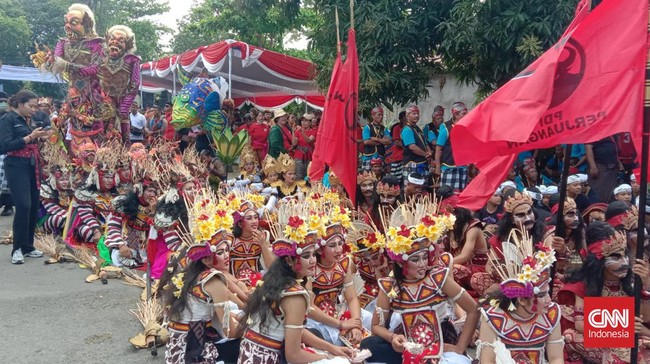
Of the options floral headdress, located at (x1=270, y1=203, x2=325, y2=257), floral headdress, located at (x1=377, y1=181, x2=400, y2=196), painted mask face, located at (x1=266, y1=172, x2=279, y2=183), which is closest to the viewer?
floral headdress, located at (x1=270, y1=203, x2=325, y2=257)

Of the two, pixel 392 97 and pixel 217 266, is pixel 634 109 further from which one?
pixel 392 97

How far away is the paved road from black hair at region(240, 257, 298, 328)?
1611 mm

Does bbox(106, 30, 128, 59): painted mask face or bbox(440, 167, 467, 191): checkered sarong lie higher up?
bbox(106, 30, 128, 59): painted mask face

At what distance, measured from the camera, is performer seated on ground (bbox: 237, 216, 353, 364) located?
Answer: 346cm

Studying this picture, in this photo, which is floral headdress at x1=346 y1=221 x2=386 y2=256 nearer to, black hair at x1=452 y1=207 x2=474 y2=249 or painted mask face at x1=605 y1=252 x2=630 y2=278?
black hair at x1=452 y1=207 x2=474 y2=249

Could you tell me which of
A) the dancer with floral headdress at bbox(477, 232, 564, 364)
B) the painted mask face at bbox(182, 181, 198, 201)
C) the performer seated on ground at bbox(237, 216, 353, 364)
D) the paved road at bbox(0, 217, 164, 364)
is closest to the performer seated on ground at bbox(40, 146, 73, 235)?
the paved road at bbox(0, 217, 164, 364)

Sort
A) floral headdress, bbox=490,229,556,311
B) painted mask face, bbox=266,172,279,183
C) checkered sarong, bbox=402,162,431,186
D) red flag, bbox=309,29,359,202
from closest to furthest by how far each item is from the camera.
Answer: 1. floral headdress, bbox=490,229,556,311
2. red flag, bbox=309,29,359,202
3. painted mask face, bbox=266,172,279,183
4. checkered sarong, bbox=402,162,431,186

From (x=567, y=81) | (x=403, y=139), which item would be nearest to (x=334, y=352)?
(x=567, y=81)

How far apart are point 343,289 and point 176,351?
1.29m

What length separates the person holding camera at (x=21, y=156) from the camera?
724 centimetres

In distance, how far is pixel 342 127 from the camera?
6.10m

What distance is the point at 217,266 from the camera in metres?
4.10

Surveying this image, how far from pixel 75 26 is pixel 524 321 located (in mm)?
8218

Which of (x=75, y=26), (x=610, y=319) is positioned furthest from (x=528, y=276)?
(x=75, y=26)
